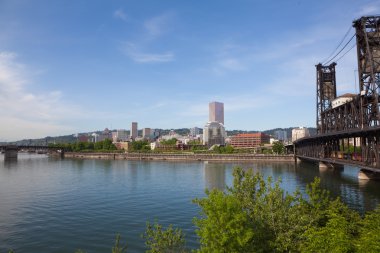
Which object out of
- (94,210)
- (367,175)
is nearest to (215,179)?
(367,175)

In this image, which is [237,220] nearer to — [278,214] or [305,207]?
[278,214]

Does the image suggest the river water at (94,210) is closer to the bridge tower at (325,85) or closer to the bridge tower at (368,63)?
the bridge tower at (368,63)

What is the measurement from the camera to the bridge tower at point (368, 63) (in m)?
63.1

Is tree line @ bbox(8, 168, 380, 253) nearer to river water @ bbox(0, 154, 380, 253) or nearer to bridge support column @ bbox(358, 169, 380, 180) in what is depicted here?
river water @ bbox(0, 154, 380, 253)

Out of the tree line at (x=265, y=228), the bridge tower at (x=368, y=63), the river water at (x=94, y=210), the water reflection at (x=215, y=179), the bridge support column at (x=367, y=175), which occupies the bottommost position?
the river water at (x=94, y=210)

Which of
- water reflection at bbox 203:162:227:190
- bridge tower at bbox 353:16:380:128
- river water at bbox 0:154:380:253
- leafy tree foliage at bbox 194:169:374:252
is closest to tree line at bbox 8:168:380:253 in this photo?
leafy tree foliage at bbox 194:169:374:252

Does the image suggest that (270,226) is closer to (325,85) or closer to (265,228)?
(265,228)

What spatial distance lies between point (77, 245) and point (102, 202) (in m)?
25.8

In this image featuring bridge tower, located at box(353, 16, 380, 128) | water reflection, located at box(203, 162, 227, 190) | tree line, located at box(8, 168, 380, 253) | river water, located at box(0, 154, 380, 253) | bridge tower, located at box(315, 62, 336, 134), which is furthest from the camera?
bridge tower, located at box(315, 62, 336, 134)

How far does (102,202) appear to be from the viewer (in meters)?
61.0

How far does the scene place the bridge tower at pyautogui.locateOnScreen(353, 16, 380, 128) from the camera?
63072 mm

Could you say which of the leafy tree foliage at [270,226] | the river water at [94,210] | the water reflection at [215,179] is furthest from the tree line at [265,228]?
the water reflection at [215,179]

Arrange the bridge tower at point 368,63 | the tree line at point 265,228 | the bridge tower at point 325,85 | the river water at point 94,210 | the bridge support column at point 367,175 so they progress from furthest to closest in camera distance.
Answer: the bridge tower at point 325,85 < the bridge support column at point 367,175 < the bridge tower at point 368,63 < the river water at point 94,210 < the tree line at point 265,228

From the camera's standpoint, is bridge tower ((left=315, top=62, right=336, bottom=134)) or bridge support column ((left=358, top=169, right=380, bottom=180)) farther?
bridge tower ((left=315, top=62, right=336, bottom=134))
